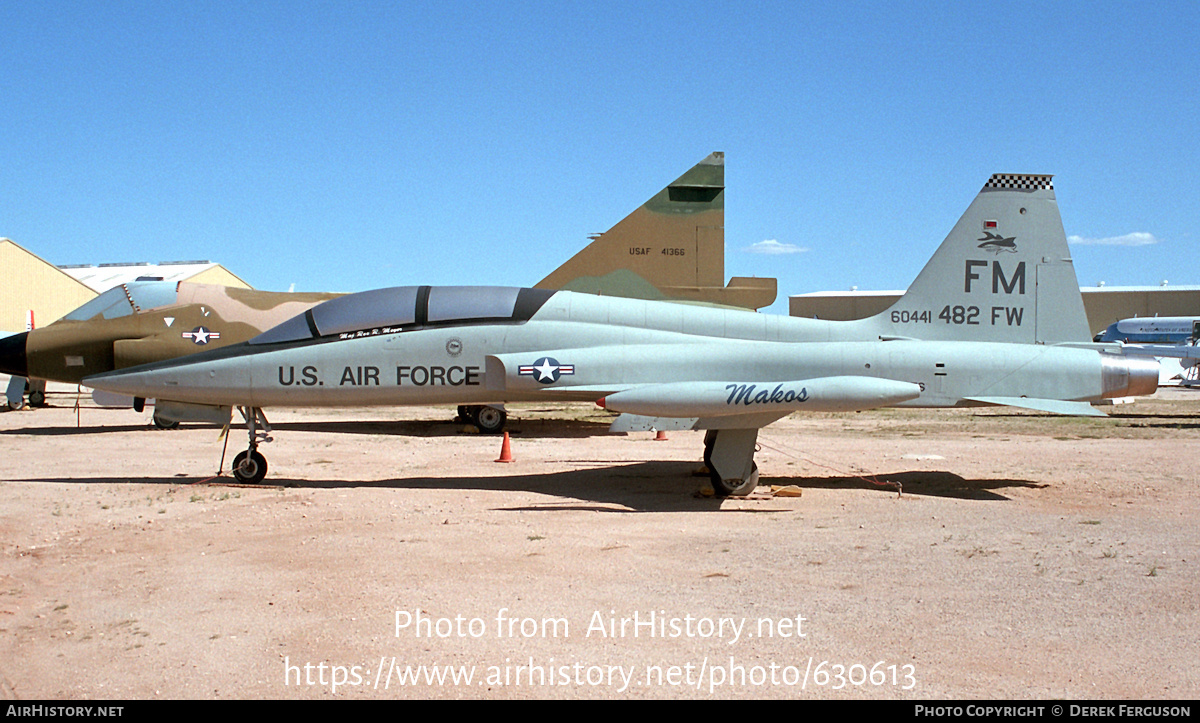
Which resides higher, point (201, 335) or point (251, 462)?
point (201, 335)

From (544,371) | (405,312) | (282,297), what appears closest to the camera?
(544,371)

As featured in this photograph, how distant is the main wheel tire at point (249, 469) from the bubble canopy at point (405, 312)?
4.55 ft

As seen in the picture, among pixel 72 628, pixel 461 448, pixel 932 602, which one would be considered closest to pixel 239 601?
pixel 72 628

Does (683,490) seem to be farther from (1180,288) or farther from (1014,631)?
(1180,288)

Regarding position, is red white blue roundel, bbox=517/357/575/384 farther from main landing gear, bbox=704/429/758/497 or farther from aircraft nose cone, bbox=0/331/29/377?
aircraft nose cone, bbox=0/331/29/377

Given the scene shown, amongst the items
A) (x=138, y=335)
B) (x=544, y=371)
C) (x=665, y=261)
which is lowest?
(x=544, y=371)

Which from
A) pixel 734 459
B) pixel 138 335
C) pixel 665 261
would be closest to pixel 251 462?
pixel 734 459

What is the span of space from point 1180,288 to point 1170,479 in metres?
72.5

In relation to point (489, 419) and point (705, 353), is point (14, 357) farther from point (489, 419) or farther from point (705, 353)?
point (705, 353)

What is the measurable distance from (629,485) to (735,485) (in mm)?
1539

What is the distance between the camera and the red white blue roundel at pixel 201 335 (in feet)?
51.3

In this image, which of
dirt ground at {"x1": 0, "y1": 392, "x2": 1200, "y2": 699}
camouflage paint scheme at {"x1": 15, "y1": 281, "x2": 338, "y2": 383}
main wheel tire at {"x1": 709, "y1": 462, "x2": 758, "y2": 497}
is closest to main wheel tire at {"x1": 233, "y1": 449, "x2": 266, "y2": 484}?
dirt ground at {"x1": 0, "y1": 392, "x2": 1200, "y2": 699}

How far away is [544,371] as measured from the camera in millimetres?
10102
